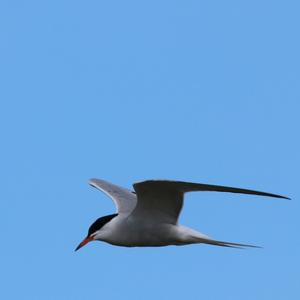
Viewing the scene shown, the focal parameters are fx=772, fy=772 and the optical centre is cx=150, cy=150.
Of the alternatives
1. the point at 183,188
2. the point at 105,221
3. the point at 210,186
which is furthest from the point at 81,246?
the point at 210,186

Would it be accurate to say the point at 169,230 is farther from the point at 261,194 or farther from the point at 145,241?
the point at 261,194

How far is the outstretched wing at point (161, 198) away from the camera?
315 inches

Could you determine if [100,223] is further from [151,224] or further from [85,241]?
[151,224]

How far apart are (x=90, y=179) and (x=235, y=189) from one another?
486 centimetres

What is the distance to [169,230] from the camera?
29.1ft

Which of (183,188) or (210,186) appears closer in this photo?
(210,186)

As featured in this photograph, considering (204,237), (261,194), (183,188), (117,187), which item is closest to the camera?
(261,194)

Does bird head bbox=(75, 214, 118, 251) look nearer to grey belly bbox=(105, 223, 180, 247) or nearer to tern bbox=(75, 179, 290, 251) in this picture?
tern bbox=(75, 179, 290, 251)

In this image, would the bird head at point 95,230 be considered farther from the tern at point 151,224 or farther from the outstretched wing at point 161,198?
the outstretched wing at point 161,198

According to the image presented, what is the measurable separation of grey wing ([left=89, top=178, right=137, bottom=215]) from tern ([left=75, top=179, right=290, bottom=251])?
54cm

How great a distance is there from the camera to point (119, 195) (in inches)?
420

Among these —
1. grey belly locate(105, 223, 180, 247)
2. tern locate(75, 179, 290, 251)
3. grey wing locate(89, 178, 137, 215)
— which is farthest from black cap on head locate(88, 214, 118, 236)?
grey wing locate(89, 178, 137, 215)

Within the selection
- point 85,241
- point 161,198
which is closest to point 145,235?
point 161,198

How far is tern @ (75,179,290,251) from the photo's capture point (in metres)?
8.35
